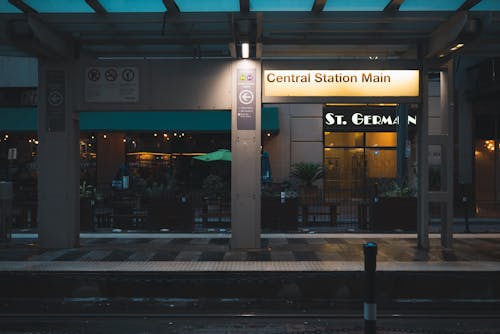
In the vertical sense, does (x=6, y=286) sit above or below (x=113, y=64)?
below

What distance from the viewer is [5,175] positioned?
26531 mm

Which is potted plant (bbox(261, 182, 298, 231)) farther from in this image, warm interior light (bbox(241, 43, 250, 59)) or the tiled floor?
warm interior light (bbox(241, 43, 250, 59))

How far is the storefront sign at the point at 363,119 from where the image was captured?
2552 cm

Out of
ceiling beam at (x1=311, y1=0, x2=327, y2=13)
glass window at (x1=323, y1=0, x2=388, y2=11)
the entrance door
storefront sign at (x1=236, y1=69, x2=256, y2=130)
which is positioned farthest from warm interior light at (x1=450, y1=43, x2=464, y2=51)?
the entrance door

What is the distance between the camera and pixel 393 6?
9.51m

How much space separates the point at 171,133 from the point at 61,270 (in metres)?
17.6

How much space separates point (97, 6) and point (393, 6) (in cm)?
487

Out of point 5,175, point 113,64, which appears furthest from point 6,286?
point 5,175

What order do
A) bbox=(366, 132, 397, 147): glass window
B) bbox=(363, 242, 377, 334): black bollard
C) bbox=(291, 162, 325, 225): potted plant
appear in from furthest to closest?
bbox=(366, 132, 397, 147): glass window
bbox=(291, 162, 325, 225): potted plant
bbox=(363, 242, 377, 334): black bollard

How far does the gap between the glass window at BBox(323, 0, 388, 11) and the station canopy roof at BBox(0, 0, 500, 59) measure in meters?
0.02

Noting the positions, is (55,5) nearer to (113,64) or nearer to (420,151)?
(113,64)

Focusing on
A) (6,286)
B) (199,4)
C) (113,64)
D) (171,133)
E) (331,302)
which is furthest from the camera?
(171,133)

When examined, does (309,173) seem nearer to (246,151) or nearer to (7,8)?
(246,151)

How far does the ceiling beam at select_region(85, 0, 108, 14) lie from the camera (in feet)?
Result: 30.3
